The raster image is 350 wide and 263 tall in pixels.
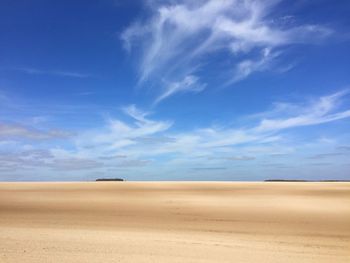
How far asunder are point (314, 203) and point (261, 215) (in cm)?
786

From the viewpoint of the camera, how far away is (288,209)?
23.7 m

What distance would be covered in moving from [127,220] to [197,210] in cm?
556

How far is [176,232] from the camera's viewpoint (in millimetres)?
15250

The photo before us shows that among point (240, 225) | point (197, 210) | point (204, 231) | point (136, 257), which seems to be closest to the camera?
point (136, 257)

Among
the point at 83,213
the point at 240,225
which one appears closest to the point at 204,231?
the point at 240,225

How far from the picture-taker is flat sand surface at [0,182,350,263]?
10195 millimetres

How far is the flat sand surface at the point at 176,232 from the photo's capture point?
33.4ft

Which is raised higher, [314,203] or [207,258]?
[314,203]

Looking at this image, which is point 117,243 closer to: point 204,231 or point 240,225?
point 204,231

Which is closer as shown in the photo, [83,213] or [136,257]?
[136,257]

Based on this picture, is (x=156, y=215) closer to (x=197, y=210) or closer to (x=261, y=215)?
(x=197, y=210)

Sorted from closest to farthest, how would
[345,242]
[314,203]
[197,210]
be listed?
[345,242] < [197,210] < [314,203]

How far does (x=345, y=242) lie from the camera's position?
13641 mm

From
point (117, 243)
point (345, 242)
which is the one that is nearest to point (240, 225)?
point (345, 242)
